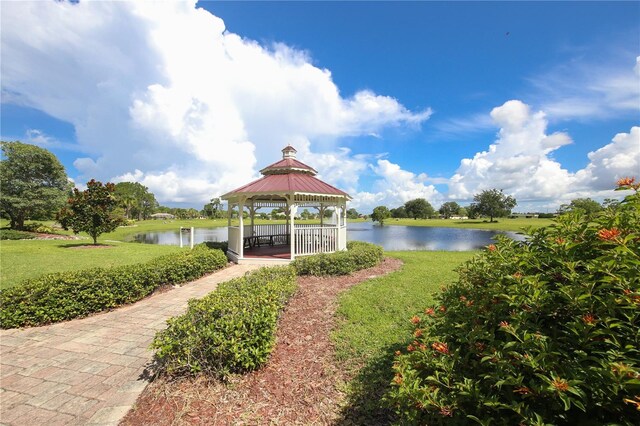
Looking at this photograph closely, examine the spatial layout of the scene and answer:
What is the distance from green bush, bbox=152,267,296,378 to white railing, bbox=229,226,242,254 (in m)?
6.54

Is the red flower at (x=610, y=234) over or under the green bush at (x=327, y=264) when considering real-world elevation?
over

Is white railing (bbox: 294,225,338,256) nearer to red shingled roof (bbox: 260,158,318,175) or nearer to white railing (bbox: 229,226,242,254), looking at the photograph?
white railing (bbox: 229,226,242,254)

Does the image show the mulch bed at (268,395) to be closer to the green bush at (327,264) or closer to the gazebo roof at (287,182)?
the green bush at (327,264)

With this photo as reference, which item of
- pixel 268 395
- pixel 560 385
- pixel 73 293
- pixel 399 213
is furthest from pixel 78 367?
pixel 399 213

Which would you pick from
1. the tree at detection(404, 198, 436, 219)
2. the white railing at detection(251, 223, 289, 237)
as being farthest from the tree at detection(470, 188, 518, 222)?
the white railing at detection(251, 223, 289, 237)

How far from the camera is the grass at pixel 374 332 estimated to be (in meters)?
2.95

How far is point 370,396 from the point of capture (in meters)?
3.02

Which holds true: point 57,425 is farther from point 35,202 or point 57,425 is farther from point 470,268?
point 35,202

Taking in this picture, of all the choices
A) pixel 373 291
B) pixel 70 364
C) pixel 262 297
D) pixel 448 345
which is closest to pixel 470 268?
pixel 448 345

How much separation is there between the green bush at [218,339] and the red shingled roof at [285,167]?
8684 mm

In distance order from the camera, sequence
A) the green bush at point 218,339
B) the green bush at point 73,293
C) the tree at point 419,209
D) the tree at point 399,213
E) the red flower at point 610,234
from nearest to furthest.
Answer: the red flower at point 610,234
the green bush at point 218,339
the green bush at point 73,293
the tree at point 419,209
the tree at point 399,213

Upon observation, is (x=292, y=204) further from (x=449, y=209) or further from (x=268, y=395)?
(x=449, y=209)

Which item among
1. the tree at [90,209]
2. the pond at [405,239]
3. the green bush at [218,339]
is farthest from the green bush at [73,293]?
the pond at [405,239]

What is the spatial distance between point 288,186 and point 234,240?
343cm
